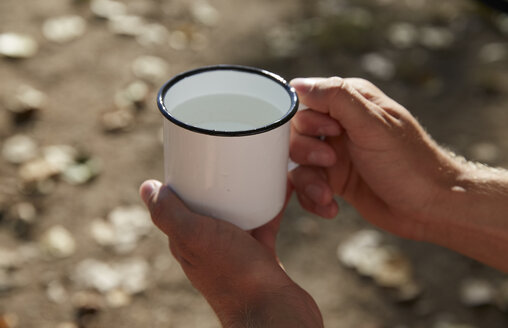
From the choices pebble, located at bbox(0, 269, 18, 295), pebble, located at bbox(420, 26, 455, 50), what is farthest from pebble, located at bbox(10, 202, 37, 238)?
pebble, located at bbox(420, 26, 455, 50)

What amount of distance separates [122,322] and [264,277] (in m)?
0.74

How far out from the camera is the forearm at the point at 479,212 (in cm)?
136

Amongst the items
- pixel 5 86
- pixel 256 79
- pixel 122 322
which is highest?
pixel 256 79

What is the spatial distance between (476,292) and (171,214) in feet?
3.74

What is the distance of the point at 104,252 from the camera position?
188cm

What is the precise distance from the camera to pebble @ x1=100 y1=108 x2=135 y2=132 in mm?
2291

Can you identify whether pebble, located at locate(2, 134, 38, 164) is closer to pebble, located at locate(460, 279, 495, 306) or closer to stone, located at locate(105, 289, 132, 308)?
stone, located at locate(105, 289, 132, 308)

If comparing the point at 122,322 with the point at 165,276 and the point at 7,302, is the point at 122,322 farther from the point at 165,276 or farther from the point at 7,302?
the point at 7,302

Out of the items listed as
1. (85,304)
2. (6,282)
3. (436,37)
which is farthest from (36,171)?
(436,37)

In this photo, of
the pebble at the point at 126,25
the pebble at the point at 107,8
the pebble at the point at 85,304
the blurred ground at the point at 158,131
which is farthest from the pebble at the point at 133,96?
the pebble at the point at 85,304

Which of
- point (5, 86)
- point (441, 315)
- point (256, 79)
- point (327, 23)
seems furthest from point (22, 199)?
point (327, 23)

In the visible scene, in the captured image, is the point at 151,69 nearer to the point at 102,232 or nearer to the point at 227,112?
the point at 102,232

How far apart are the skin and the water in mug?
0.46ft

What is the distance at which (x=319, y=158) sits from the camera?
4.65ft
